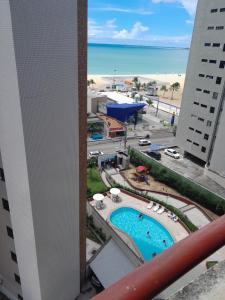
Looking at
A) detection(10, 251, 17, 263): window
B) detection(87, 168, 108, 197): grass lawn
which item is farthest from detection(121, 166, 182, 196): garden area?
detection(10, 251, 17, 263): window

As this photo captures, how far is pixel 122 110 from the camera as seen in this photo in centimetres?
4925

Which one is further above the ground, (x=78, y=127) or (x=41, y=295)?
(x=78, y=127)

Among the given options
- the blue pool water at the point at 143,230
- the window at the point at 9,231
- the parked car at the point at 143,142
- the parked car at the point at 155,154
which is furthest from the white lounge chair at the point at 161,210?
the parked car at the point at 143,142

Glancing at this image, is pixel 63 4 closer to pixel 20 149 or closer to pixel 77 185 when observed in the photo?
pixel 20 149

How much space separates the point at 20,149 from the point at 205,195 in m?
22.5

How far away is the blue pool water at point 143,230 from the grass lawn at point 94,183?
3392mm

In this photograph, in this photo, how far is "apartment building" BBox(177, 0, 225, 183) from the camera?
94.3 feet

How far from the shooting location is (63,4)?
8375 millimetres

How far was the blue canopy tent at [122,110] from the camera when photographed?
49.1 meters

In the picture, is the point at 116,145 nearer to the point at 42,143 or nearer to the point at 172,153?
the point at 172,153

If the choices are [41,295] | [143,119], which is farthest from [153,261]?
[143,119]

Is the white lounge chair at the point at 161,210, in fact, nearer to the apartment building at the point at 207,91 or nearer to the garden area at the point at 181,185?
the garden area at the point at 181,185

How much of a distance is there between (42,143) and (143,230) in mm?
17007

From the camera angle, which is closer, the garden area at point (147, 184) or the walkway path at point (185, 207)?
the walkway path at point (185, 207)
